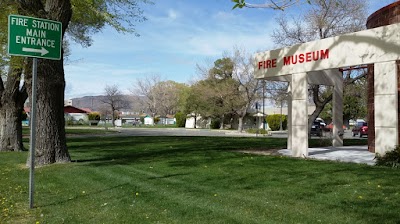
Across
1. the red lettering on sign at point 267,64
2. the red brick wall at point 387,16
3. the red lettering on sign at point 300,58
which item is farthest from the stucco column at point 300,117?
the red brick wall at point 387,16

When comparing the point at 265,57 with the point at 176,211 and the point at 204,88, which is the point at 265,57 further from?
the point at 204,88

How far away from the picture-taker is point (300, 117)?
13734 mm

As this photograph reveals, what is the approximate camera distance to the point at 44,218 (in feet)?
19.1

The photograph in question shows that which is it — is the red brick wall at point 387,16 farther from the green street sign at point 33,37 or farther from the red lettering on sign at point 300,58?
the green street sign at point 33,37

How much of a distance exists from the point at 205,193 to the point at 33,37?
3989mm

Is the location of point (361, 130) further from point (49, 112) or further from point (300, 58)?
point (49, 112)

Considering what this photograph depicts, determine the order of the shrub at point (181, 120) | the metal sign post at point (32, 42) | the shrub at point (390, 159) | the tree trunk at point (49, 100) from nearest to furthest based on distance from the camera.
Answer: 1. the metal sign post at point (32, 42)
2. the shrub at point (390, 159)
3. the tree trunk at point (49, 100)
4. the shrub at point (181, 120)

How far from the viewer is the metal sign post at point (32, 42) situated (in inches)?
255

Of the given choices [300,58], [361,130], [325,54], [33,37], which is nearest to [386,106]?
[325,54]

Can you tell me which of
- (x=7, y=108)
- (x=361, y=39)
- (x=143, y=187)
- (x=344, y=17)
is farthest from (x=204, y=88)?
(x=143, y=187)

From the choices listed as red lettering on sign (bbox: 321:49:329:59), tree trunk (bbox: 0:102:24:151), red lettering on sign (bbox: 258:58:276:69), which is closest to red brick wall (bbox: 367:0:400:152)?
red lettering on sign (bbox: 321:49:329:59)

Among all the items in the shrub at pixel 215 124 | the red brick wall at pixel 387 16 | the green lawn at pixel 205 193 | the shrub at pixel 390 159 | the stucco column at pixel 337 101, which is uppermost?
the red brick wall at pixel 387 16

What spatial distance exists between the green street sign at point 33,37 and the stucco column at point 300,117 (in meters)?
8.88

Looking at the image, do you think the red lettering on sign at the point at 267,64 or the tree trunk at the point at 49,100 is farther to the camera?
the red lettering on sign at the point at 267,64
